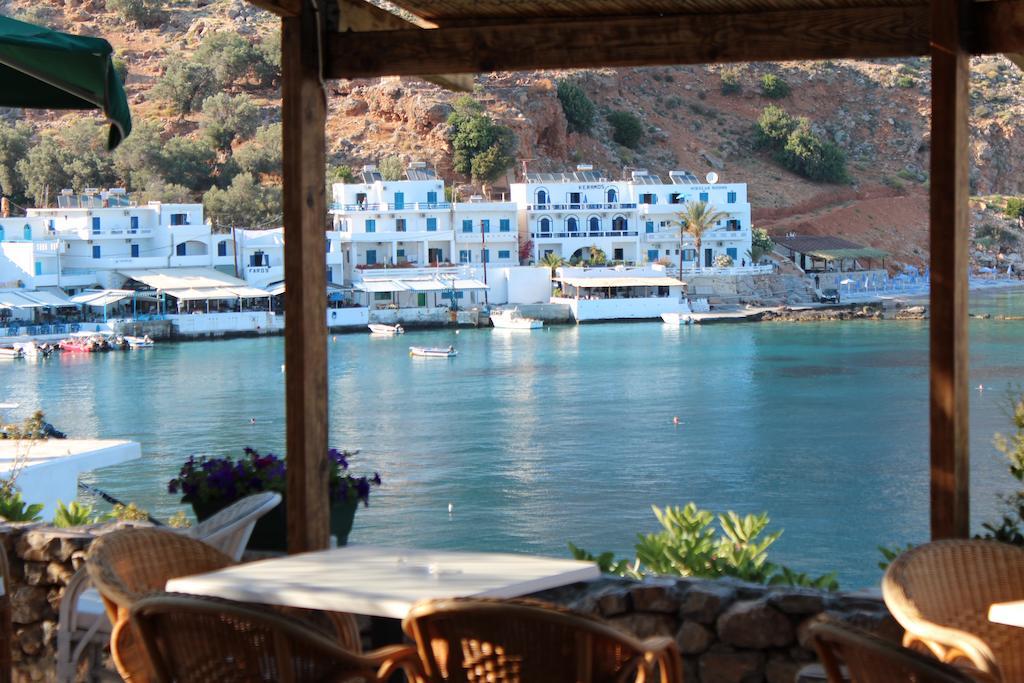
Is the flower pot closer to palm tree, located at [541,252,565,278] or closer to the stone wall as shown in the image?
the stone wall

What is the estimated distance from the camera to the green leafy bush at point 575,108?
63281mm

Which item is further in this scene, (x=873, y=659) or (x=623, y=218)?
(x=623, y=218)

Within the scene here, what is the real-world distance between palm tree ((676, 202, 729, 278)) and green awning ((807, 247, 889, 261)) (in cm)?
594

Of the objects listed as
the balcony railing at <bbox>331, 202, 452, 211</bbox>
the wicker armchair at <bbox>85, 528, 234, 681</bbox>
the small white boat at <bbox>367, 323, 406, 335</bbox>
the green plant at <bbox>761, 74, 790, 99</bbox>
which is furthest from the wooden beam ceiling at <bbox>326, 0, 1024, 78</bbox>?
the green plant at <bbox>761, 74, 790, 99</bbox>

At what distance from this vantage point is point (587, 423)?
1129 inches

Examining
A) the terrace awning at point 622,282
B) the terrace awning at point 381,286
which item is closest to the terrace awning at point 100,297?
the terrace awning at point 381,286

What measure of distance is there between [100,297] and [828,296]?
2755cm

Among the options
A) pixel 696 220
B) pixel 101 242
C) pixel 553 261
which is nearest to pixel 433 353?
pixel 553 261

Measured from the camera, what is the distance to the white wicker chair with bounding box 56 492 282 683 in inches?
105

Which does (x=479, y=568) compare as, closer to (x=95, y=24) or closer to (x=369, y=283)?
(x=369, y=283)

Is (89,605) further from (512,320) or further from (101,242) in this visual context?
(512,320)

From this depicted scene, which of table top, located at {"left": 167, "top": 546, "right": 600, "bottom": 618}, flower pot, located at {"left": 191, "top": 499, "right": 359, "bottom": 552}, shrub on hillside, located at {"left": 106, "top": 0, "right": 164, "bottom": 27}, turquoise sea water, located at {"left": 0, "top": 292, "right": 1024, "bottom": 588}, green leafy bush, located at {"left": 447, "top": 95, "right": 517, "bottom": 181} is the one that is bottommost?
turquoise sea water, located at {"left": 0, "top": 292, "right": 1024, "bottom": 588}

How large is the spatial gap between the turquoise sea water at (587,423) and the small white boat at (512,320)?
51.3 inches

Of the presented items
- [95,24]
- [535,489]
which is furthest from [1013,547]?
[95,24]
